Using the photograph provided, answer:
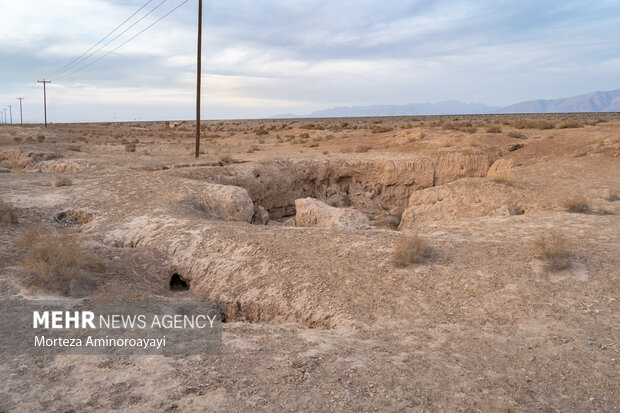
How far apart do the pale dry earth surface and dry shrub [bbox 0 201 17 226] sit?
15 cm

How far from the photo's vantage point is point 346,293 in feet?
20.3

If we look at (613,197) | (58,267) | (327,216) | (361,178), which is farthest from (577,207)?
(58,267)

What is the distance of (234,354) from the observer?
14.4ft

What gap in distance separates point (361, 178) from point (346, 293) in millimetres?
13182

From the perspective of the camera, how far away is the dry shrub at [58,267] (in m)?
6.03

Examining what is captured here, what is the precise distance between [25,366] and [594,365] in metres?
5.48

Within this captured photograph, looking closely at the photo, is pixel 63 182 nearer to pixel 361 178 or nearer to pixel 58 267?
pixel 58 267

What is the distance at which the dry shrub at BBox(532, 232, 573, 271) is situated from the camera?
6.35 m

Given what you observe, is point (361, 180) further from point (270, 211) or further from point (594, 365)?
point (594, 365)

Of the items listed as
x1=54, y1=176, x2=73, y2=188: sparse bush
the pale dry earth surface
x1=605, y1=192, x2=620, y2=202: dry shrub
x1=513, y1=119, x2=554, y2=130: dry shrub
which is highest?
x1=513, y1=119, x2=554, y2=130: dry shrub

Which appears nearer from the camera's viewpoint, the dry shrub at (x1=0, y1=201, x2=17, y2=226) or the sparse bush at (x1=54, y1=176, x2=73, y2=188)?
the dry shrub at (x1=0, y1=201, x2=17, y2=226)

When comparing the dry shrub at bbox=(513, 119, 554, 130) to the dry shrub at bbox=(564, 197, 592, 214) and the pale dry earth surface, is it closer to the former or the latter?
the pale dry earth surface

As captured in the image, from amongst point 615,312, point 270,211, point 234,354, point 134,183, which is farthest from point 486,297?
point 270,211

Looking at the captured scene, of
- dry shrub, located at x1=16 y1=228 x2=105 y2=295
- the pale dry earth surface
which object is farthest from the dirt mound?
dry shrub, located at x1=16 y1=228 x2=105 y2=295
